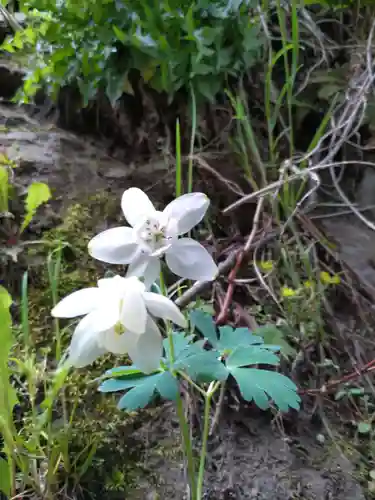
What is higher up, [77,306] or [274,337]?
[77,306]

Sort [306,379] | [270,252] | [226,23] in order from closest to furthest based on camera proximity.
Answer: [306,379], [270,252], [226,23]

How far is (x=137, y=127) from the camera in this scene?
1.41m

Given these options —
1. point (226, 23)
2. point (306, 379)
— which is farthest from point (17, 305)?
point (226, 23)

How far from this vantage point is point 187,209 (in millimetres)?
615

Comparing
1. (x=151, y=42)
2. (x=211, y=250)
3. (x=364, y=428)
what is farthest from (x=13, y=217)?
(x=364, y=428)

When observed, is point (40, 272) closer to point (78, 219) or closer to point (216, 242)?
point (78, 219)

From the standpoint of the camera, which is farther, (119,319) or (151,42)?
(151,42)

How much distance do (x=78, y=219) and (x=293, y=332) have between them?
563 mm

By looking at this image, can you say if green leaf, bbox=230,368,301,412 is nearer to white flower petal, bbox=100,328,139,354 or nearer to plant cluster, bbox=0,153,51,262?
white flower petal, bbox=100,328,139,354

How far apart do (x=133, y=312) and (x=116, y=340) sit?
39mm

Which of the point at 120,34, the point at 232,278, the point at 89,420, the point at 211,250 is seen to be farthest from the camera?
the point at 120,34

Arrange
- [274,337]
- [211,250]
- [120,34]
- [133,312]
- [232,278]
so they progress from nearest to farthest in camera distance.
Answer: [133,312] → [274,337] → [232,278] → [211,250] → [120,34]

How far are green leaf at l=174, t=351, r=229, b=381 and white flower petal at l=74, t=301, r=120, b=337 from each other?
14cm

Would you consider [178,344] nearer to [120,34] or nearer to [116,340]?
[116,340]
